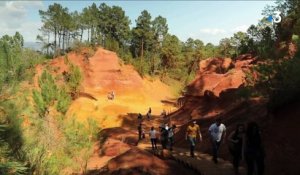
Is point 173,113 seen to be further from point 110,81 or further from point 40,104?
point 110,81

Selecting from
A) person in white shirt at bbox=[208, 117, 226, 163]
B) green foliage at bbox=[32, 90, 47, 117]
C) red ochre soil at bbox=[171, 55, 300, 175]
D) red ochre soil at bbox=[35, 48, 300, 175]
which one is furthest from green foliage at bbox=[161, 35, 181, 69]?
person in white shirt at bbox=[208, 117, 226, 163]

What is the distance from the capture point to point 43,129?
2031cm

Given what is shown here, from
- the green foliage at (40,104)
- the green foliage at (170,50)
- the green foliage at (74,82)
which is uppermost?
the green foliage at (170,50)

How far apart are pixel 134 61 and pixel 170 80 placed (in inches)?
408

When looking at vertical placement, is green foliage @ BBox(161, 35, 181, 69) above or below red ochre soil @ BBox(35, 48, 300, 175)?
above

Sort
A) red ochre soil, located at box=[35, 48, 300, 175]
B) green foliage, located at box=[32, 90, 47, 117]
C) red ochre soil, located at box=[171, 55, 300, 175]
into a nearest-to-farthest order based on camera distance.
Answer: red ochre soil, located at box=[171, 55, 300, 175], red ochre soil, located at box=[35, 48, 300, 175], green foliage, located at box=[32, 90, 47, 117]

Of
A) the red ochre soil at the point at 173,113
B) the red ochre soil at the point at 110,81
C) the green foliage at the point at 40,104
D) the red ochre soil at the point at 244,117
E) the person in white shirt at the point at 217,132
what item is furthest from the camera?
the red ochre soil at the point at 110,81

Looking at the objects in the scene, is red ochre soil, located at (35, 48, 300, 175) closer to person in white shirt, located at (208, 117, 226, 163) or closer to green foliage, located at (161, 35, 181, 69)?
person in white shirt, located at (208, 117, 226, 163)

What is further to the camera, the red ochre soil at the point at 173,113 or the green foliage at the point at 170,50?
the green foliage at the point at 170,50

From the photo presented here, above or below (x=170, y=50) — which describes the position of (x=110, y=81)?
below

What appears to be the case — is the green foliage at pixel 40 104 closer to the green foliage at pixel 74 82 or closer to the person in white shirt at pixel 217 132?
the green foliage at pixel 74 82

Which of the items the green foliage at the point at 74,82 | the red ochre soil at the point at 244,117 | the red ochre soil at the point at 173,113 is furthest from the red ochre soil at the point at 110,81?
the red ochre soil at the point at 244,117

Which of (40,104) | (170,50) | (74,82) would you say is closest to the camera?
(40,104)

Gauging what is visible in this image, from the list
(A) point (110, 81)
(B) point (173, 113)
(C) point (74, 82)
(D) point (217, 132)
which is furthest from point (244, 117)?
(A) point (110, 81)
